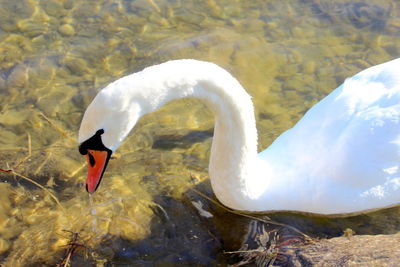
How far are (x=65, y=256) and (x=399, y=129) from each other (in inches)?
114

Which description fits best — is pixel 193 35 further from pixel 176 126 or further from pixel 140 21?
pixel 176 126

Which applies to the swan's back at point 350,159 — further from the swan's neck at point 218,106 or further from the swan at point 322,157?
the swan's neck at point 218,106

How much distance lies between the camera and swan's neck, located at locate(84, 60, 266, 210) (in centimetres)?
359

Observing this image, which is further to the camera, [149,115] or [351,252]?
[149,115]

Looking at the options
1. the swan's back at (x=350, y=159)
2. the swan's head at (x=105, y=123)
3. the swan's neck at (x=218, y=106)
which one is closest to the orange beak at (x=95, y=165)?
the swan's head at (x=105, y=123)

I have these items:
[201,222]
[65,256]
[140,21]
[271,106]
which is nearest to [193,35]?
[140,21]

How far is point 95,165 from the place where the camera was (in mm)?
4012

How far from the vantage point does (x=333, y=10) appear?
7.82 m

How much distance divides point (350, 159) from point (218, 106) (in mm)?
1287

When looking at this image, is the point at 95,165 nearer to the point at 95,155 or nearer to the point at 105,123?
the point at 95,155

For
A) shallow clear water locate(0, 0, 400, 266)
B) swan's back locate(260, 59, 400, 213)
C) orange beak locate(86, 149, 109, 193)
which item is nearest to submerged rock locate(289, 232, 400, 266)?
swan's back locate(260, 59, 400, 213)

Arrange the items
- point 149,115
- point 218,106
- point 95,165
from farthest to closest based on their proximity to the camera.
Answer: point 149,115 → point 218,106 → point 95,165

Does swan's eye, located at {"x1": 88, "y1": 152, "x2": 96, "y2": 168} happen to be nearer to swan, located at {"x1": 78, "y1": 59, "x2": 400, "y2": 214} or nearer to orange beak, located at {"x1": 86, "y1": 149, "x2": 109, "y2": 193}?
orange beak, located at {"x1": 86, "y1": 149, "x2": 109, "y2": 193}

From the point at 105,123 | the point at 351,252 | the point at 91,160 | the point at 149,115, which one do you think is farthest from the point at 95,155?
the point at 149,115
